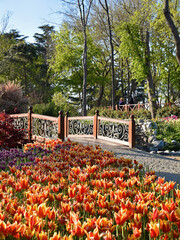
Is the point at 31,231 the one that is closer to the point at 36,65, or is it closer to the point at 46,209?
the point at 46,209

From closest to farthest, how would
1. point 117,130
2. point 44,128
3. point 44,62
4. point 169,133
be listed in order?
point 117,130 < point 44,128 < point 169,133 < point 44,62

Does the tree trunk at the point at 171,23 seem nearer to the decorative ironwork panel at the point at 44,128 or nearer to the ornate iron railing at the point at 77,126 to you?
the ornate iron railing at the point at 77,126

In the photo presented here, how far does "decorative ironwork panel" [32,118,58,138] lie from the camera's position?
1070cm

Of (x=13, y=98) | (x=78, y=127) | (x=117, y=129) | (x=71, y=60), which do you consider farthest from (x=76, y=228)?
(x=71, y=60)

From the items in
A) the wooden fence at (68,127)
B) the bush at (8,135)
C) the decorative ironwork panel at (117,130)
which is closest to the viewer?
the bush at (8,135)

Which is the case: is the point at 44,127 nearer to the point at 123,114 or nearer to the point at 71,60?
the point at 123,114

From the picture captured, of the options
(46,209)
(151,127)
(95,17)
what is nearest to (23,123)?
(151,127)

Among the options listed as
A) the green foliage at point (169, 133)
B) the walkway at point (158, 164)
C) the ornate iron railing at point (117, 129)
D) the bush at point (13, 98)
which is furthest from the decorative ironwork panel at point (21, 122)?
the green foliage at point (169, 133)

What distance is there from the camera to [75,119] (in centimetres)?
1158

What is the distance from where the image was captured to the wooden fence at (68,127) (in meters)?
9.93

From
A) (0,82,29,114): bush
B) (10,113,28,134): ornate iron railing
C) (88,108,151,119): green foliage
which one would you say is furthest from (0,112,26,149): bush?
(88,108,151,119): green foliage

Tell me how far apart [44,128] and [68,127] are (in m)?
1.51

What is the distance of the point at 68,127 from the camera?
11914 millimetres

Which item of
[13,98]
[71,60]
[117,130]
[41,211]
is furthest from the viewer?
[71,60]
